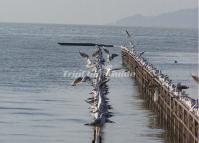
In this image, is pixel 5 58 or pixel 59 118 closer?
pixel 59 118

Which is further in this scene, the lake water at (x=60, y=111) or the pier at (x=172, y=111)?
the lake water at (x=60, y=111)

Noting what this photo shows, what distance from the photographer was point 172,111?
4516cm

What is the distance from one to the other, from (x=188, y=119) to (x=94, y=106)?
11900 mm

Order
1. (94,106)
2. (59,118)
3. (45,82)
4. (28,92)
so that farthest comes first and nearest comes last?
1. (45,82)
2. (28,92)
3. (59,118)
4. (94,106)

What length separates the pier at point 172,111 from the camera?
37.0 meters

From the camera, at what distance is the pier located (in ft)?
122

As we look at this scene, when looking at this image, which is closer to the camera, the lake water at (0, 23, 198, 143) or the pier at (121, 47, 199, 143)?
the pier at (121, 47, 199, 143)

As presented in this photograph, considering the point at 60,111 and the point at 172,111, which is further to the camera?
the point at 60,111

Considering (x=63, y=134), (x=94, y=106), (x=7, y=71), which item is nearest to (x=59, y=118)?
(x=63, y=134)

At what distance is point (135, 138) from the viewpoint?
42.7 m

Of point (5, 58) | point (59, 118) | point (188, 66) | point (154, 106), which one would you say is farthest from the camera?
point (5, 58)

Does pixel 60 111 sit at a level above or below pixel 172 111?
below

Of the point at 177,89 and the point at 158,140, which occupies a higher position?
the point at 177,89

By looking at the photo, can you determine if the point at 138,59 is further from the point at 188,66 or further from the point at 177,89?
the point at 177,89
